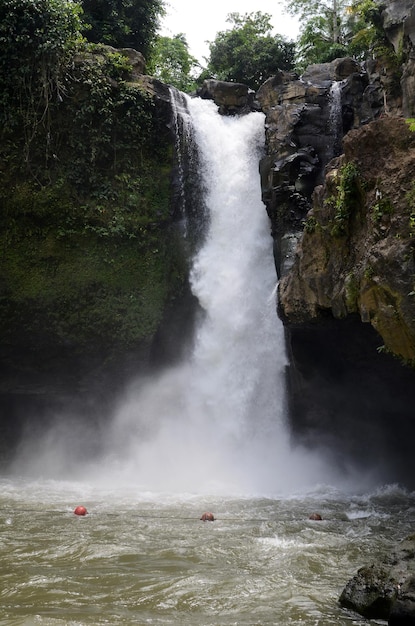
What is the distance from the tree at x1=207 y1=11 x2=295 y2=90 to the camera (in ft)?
91.2

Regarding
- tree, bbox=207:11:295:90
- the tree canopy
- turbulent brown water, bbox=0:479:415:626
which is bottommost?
turbulent brown water, bbox=0:479:415:626

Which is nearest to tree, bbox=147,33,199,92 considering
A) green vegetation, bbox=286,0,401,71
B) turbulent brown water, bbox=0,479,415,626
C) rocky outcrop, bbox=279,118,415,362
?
green vegetation, bbox=286,0,401,71

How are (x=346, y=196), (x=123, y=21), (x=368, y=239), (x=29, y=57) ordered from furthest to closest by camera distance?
(x=123, y=21), (x=29, y=57), (x=346, y=196), (x=368, y=239)

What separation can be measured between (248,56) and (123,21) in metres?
8.65

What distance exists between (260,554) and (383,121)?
6.63 meters

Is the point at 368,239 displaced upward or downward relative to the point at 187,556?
upward

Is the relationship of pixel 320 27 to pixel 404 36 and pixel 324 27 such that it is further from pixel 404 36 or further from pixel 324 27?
pixel 404 36

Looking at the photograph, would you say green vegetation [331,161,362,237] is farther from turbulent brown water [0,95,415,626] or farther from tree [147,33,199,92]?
tree [147,33,199,92]

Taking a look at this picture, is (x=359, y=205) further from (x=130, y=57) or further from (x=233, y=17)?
(x=233, y=17)

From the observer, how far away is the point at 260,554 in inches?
289

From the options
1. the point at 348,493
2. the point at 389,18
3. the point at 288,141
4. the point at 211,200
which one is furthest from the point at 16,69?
the point at 348,493

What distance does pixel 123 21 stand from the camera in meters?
21.3

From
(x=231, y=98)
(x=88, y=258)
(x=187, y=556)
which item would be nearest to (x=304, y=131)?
(x=231, y=98)

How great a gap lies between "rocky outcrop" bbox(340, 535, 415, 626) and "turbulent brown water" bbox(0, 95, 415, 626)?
19 cm
